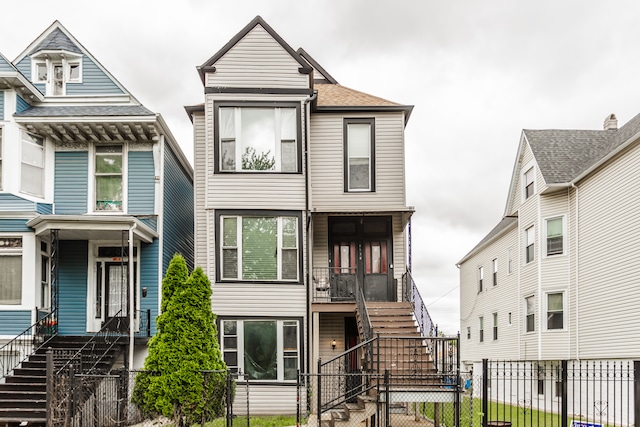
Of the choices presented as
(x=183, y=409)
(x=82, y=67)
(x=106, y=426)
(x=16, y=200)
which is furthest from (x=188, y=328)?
(x=82, y=67)

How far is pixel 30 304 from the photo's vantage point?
655 inches

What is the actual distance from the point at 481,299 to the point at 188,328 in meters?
23.2

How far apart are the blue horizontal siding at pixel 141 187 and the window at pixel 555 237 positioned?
543 inches

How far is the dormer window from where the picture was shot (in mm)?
18609

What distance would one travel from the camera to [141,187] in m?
18.2

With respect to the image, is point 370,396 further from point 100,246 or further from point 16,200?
point 16,200

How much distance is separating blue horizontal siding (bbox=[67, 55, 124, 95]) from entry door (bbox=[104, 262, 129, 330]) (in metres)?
4.94

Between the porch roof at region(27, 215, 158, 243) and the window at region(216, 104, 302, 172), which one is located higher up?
the window at region(216, 104, 302, 172)

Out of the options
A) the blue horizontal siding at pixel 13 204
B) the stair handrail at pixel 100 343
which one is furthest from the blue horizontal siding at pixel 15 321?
the blue horizontal siding at pixel 13 204

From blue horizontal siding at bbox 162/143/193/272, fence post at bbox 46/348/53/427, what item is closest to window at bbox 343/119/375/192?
blue horizontal siding at bbox 162/143/193/272

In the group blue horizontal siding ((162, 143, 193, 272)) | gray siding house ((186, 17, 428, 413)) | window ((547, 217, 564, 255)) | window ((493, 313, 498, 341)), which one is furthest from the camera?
window ((493, 313, 498, 341))

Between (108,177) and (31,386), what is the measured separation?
19.9 ft

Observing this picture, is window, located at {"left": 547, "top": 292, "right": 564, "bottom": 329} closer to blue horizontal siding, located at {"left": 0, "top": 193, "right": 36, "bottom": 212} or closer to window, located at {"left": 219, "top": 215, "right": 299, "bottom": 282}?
window, located at {"left": 219, "top": 215, "right": 299, "bottom": 282}

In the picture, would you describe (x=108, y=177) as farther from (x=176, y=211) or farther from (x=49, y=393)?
(x=49, y=393)
